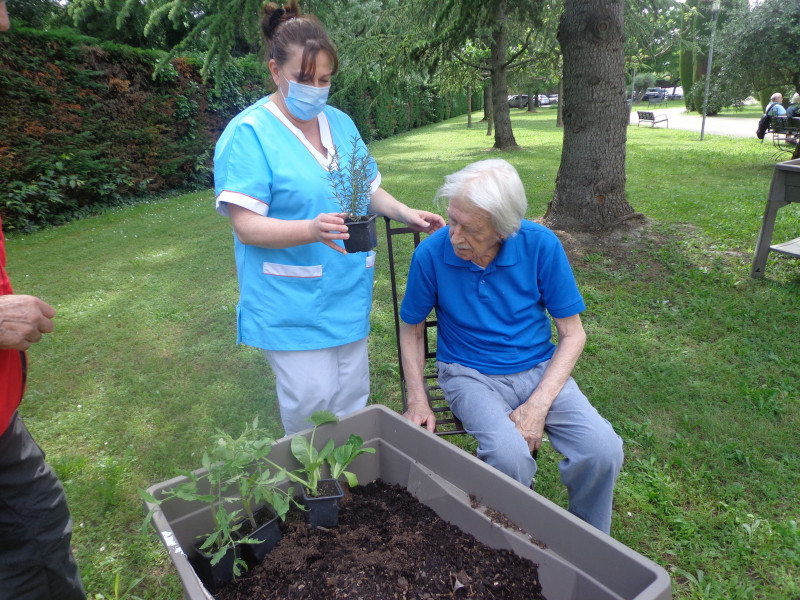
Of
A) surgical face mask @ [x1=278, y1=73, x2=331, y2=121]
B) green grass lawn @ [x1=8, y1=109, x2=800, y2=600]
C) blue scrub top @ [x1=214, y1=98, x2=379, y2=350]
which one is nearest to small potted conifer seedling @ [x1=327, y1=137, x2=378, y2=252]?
blue scrub top @ [x1=214, y1=98, x2=379, y2=350]

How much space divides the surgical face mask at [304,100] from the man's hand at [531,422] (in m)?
1.34

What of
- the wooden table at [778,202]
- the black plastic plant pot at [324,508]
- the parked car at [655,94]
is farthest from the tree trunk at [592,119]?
the parked car at [655,94]

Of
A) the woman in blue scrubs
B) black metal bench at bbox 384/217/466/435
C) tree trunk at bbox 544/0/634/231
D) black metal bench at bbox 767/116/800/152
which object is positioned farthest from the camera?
black metal bench at bbox 767/116/800/152

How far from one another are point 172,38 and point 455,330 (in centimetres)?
1702

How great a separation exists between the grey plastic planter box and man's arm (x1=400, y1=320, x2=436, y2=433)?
0.42 metres

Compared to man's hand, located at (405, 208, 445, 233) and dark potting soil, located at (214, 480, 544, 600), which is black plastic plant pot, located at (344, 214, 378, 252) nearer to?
man's hand, located at (405, 208, 445, 233)

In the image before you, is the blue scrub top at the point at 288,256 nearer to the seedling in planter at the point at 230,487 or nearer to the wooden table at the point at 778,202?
the seedling in planter at the point at 230,487

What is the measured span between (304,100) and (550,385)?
4.54 ft

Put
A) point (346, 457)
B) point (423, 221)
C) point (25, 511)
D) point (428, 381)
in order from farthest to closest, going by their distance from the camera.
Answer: point (428, 381) < point (423, 221) < point (346, 457) < point (25, 511)

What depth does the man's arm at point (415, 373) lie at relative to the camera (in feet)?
7.02

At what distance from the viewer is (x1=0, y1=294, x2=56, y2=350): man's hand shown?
125 centimetres

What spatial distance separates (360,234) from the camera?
1665 mm

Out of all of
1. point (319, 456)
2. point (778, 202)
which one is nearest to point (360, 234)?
point (319, 456)

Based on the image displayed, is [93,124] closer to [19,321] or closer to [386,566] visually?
[19,321]
